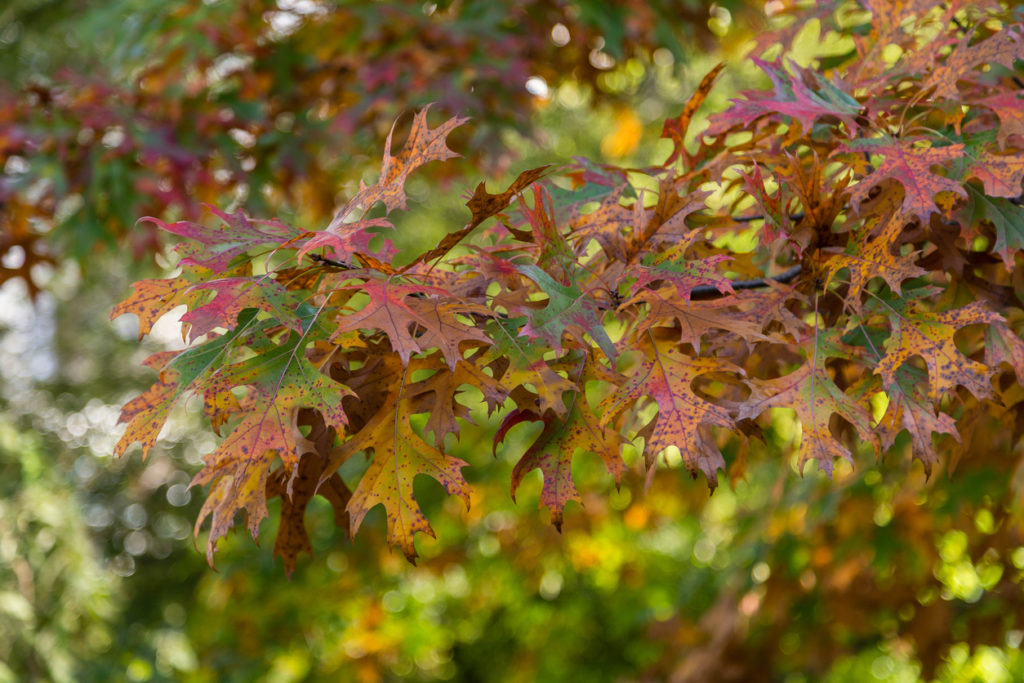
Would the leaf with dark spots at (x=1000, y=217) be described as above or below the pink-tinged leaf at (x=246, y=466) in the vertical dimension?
above

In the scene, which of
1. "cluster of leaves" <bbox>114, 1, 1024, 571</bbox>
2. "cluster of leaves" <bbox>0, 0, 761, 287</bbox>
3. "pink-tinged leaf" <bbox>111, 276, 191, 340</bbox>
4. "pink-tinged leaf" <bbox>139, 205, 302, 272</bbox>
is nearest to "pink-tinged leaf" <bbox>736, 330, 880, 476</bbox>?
"cluster of leaves" <bbox>114, 1, 1024, 571</bbox>

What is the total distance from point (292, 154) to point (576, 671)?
14.6 ft

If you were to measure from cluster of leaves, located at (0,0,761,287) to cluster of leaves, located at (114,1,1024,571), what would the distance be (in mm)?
1724

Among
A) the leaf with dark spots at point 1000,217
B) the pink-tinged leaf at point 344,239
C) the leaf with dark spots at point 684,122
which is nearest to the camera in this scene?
the pink-tinged leaf at point 344,239

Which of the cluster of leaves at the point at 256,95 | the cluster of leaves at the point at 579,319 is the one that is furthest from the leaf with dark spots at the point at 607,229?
the cluster of leaves at the point at 256,95

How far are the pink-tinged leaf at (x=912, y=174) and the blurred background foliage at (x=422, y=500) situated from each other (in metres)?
0.54

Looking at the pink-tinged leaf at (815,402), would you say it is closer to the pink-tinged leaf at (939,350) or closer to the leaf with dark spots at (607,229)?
the pink-tinged leaf at (939,350)

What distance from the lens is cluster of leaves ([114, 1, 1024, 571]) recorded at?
→ 100 centimetres

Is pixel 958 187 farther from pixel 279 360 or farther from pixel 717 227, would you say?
pixel 279 360

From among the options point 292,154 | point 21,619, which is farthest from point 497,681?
point 292,154

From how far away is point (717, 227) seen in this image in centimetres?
135

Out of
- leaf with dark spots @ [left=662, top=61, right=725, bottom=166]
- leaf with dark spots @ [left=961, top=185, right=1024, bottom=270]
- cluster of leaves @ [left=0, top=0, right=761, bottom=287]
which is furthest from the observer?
cluster of leaves @ [left=0, top=0, right=761, bottom=287]

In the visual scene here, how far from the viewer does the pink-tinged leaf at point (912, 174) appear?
1.05 meters

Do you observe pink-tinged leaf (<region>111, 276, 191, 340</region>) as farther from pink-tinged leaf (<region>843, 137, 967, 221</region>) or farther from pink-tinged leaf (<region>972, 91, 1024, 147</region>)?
pink-tinged leaf (<region>972, 91, 1024, 147</region>)
